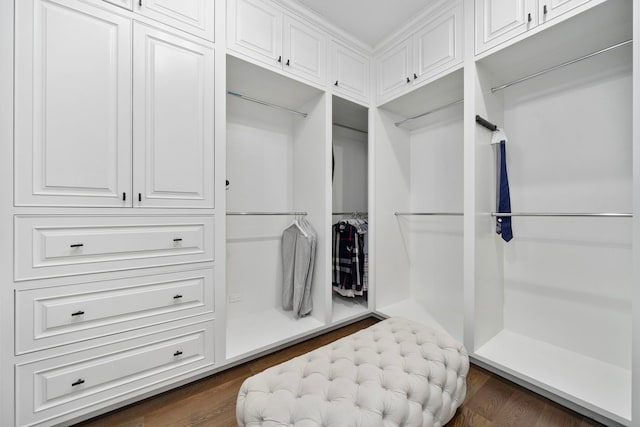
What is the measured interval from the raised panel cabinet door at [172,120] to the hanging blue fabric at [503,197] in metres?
2.01

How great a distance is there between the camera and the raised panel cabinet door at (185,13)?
4.57ft

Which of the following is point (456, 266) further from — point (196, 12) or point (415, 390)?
point (196, 12)

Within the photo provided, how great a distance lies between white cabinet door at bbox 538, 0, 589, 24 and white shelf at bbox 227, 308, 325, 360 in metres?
2.49

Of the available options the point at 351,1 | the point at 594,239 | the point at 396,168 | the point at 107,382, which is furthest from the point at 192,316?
the point at 594,239

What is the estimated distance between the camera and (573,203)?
169 centimetres

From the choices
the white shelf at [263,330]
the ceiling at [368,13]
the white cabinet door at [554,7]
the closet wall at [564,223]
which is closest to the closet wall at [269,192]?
the white shelf at [263,330]

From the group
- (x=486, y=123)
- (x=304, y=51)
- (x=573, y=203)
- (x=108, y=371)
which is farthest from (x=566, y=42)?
(x=108, y=371)

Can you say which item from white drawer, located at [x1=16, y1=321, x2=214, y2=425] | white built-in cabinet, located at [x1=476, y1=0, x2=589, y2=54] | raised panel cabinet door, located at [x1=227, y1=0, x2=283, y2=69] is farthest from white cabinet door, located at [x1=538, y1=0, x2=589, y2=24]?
white drawer, located at [x1=16, y1=321, x2=214, y2=425]

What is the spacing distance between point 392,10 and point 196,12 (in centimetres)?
143

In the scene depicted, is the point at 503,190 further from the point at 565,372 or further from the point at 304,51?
the point at 304,51

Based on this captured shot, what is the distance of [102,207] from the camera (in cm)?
128

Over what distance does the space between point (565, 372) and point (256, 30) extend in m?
2.93

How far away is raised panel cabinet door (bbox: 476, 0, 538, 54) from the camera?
1.48m

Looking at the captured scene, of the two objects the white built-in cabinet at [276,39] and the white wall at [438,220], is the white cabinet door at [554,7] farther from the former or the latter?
the white built-in cabinet at [276,39]
